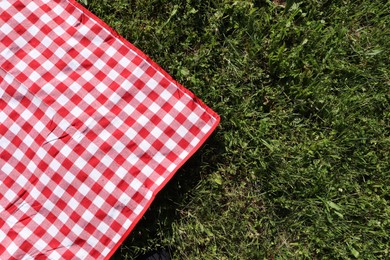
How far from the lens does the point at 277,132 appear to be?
2.14 meters

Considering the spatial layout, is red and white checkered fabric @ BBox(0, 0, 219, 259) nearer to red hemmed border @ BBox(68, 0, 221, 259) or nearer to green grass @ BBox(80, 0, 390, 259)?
red hemmed border @ BBox(68, 0, 221, 259)

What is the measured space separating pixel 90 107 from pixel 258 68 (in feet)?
2.80

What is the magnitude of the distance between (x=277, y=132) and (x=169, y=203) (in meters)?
0.64

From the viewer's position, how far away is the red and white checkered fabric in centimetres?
189

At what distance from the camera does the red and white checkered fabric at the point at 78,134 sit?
1893 millimetres

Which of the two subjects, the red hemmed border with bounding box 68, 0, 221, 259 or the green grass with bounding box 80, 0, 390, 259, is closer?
A: the red hemmed border with bounding box 68, 0, 221, 259

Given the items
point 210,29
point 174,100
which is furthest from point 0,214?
point 210,29

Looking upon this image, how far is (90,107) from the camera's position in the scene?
193 cm

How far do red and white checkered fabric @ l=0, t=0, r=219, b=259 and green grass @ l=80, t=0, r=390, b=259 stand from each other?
200 mm

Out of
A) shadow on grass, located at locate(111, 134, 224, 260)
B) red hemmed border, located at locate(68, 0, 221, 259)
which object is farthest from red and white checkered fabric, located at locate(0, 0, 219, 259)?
shadow on grass, located at locate(111, 134, 224, 260)

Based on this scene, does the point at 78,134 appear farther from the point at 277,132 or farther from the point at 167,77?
the point at 277,132

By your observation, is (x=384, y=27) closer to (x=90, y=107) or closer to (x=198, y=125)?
(x=198, y=125)

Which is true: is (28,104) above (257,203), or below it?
below

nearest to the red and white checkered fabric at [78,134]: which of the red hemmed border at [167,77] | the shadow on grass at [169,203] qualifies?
the red hemmed border at [167,77]
